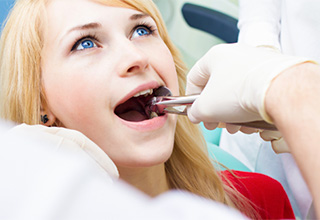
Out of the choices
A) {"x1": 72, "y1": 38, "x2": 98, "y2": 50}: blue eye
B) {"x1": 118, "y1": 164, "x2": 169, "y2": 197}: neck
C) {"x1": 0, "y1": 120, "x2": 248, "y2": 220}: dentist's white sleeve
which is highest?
{"x1": 0, "y1": 120, "x2": 248, "y2": 220}: dentist's white sleeve

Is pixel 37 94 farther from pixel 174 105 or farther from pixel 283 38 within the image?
pixel 283 38

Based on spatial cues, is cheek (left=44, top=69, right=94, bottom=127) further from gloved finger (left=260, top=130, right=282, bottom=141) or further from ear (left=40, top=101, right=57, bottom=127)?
gloved finger (left=260, top=130, right=282, bottom=141)

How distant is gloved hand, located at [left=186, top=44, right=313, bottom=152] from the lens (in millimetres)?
524

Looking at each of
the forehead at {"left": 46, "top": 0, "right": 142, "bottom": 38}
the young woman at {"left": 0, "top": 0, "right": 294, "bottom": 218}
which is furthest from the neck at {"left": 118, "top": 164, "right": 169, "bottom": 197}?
the forehead at {"left": 46, "top": 0, "right": 142, "bottom": 38}

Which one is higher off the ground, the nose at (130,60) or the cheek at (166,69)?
the nose at (130,60)

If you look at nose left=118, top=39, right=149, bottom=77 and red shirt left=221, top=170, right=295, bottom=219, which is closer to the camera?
nose left=118, top=39, right=149, bottom=77

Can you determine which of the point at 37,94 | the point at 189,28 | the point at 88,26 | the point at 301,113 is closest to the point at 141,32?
the point at 88,26

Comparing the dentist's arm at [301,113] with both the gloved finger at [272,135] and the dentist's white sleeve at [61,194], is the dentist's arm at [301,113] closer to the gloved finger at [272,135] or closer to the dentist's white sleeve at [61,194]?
the dentist's white sleeve at [61,194]

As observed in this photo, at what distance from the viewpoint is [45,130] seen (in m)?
0.45

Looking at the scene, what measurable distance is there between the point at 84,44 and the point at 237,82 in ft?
1.16

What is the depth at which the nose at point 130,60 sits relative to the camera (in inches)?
30.0

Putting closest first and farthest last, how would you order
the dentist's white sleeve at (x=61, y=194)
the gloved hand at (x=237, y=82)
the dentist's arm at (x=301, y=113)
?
the dentist's white sleeve at (x=61, y=194) → the dentist's arm at (x=301, y=113) → the gloved hand at (x=237, y=82)

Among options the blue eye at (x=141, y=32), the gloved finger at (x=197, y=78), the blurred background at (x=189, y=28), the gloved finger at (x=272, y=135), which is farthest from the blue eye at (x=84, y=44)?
the blurred background at (x=189, y=28)

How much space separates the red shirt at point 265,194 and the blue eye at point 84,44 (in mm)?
577
